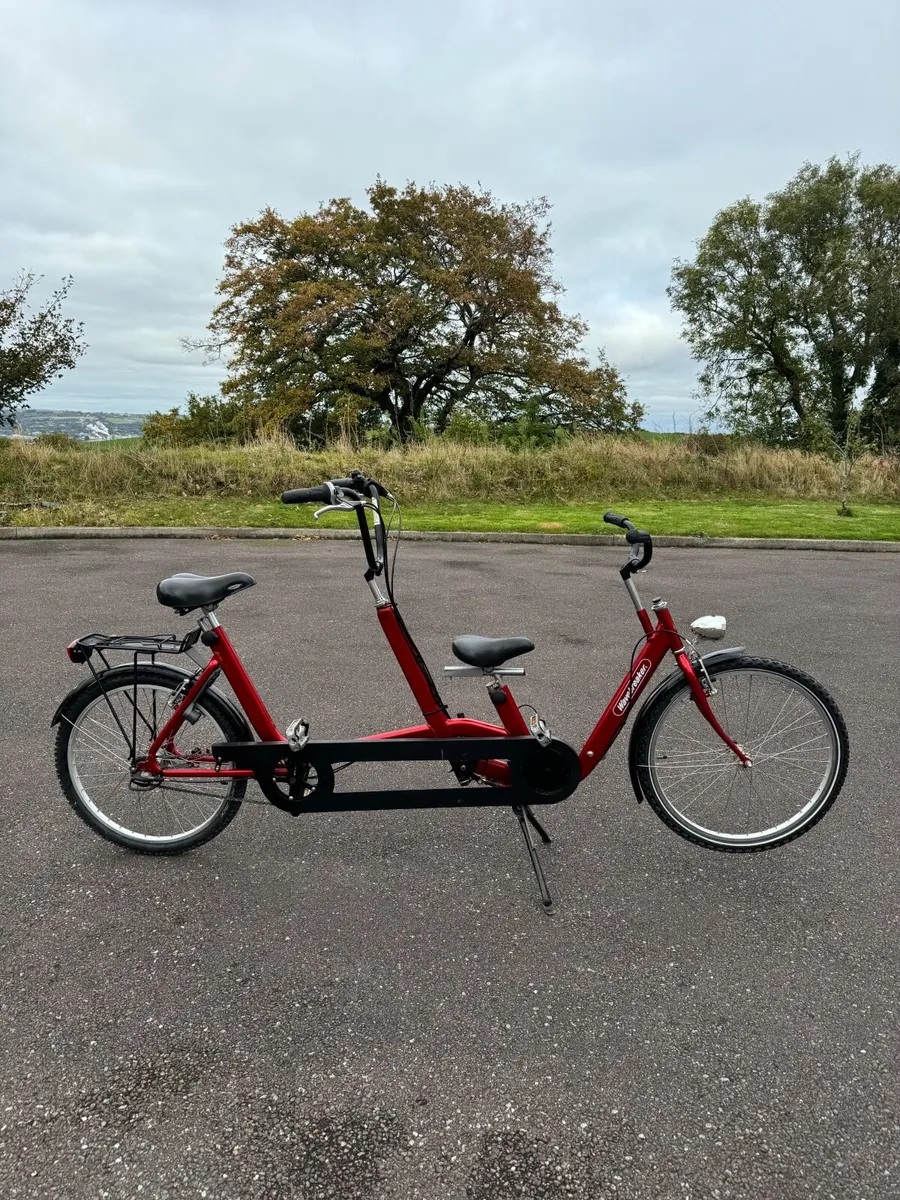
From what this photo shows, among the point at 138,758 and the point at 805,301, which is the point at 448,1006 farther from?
the point at 805,301

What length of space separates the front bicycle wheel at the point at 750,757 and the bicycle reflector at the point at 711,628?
0.15 m

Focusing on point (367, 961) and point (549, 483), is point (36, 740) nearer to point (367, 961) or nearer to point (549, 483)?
point (367, 961)

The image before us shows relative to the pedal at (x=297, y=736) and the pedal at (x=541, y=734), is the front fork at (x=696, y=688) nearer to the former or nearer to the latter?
the pedal at (x=541, y=734)

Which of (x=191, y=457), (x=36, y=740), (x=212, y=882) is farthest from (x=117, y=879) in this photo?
(x=191, y=457)

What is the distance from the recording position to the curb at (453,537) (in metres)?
11.0

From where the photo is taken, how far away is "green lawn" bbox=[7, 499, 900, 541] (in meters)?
11.7

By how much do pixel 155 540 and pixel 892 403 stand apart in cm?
2663

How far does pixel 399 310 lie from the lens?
25125mm

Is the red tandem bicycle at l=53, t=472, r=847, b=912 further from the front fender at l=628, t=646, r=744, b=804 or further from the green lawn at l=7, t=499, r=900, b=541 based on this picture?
the green lawn at l=7, t=499, r=900, b=541

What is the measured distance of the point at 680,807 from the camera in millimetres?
3199

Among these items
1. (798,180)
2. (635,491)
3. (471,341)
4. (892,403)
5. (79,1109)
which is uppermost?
(798,180)

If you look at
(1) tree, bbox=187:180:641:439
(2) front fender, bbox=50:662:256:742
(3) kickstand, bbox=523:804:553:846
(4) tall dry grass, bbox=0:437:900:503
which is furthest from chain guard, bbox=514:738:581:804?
(1) tree, bbox=187:180:641:439

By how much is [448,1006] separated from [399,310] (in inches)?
999

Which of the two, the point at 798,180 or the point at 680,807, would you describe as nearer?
the point at 680,807
